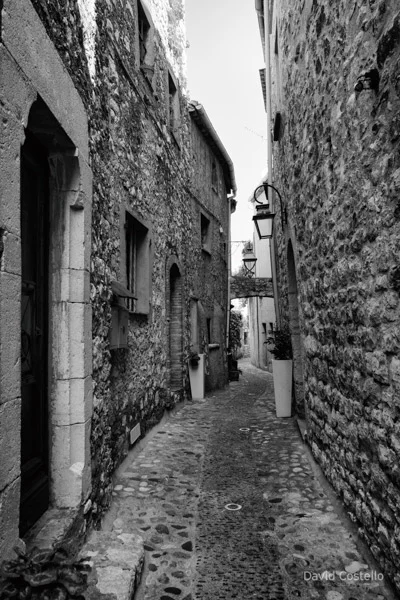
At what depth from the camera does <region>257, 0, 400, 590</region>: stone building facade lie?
2.16 meters

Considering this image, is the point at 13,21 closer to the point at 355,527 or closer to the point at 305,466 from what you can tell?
the point at 355,527

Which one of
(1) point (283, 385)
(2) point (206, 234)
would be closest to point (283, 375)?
(1) point (283, 385)

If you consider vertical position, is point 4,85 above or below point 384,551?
above

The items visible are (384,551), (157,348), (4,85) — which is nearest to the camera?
(4,85)

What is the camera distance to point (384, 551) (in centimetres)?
226

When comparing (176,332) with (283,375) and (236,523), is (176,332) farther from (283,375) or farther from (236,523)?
(236,523)

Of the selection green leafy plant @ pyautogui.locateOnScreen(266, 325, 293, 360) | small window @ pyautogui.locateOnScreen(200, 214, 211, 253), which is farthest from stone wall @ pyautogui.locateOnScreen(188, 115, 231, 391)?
green leafy plant @ pyautogui.locateOnScreen(266, 325, 293, 360)

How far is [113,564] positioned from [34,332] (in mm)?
1262

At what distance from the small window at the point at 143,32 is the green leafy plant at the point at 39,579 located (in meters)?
5.47

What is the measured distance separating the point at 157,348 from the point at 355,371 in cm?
344

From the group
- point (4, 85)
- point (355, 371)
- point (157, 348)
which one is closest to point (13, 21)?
point (4, 85)

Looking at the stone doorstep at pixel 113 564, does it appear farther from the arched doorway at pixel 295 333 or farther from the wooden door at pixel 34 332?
the arched doorway at pixel 295 333

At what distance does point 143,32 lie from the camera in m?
6.02

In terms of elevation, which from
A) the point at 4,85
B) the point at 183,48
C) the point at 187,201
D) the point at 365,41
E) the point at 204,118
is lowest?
the point at 4,85
